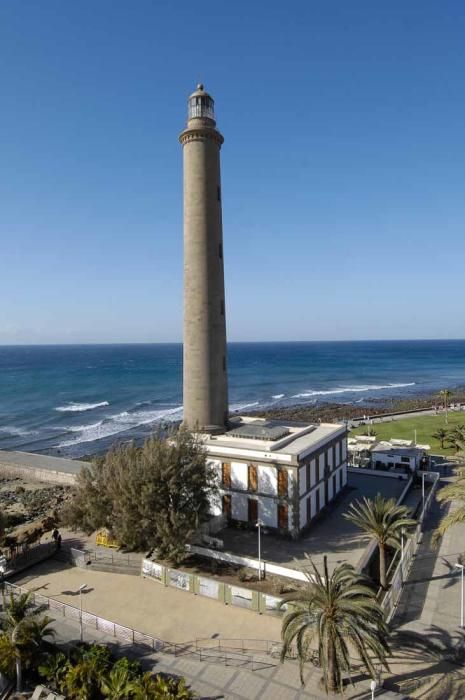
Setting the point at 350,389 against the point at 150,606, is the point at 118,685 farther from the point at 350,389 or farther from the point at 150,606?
the point at 350,389

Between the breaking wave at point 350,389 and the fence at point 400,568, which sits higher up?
the fence at point 400,568

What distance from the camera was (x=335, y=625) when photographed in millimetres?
14391

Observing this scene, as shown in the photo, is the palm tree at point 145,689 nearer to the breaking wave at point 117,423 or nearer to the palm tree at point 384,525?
the palm tree at point 384,525

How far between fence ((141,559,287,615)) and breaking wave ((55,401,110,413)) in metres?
74.9

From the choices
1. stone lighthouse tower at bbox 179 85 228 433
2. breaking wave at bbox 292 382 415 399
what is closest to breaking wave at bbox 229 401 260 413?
breaking wave at bbox 292 382 415 399

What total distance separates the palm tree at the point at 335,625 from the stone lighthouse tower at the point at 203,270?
653 inches

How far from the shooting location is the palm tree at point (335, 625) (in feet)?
46.8

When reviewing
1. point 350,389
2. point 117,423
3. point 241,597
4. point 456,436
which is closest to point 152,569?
point 241,597

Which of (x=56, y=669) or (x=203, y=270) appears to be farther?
(x=203, y=270)

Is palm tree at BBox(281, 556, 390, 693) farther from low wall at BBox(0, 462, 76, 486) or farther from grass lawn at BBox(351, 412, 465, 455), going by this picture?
grass lawn at BBox(351, 412, 465, 455)

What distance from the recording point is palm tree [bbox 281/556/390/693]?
1427cm

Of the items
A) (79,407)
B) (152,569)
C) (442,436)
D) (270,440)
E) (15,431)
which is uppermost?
(270,440)

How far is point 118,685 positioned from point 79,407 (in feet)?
287

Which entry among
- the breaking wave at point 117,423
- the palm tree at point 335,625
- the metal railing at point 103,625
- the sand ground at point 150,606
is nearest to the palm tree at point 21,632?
the metal railing at point 103,625
